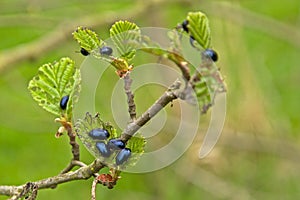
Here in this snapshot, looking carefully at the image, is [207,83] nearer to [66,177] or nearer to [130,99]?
[130,99]

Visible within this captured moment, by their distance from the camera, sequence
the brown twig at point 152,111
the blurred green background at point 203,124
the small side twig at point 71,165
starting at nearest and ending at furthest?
the brown twig at point 152,111, the small side twig at point 71,165, the blurred green background at point 203,124

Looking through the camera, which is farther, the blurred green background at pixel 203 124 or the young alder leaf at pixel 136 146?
the blurred green background at pixel 203 124

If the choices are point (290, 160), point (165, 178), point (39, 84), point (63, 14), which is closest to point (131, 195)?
point (165, 178)

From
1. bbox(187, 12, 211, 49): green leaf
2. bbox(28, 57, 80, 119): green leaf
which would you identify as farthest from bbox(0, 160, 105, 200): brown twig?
bbox(187, 12, 211, 49): green leaf

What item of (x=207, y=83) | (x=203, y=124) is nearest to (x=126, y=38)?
(x=207, y=83)

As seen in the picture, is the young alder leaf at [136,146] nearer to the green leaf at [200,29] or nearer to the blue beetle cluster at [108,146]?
the blue beetle cluster at [108,146]

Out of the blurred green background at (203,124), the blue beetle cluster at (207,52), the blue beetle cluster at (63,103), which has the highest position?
the blue beetle cluster at (207,52)

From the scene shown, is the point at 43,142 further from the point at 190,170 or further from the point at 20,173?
the point at 190,170

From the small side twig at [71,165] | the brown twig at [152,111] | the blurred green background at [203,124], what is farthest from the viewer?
the blurred green background at [203,124]

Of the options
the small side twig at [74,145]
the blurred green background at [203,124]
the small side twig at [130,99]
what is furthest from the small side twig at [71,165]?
the blurred green background at [203,124]

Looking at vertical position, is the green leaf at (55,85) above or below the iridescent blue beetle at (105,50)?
below
